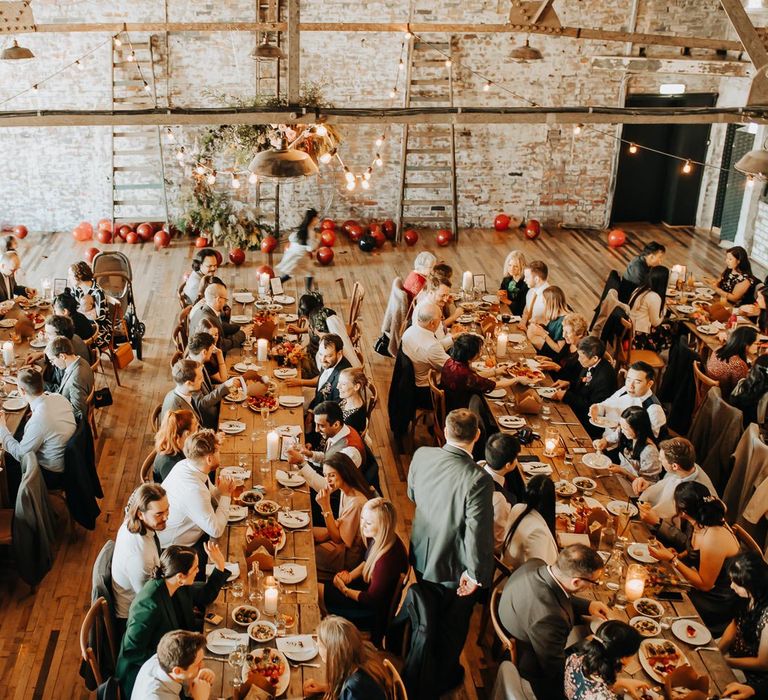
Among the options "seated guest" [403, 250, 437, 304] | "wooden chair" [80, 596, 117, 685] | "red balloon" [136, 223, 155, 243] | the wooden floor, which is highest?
"seated guest" [403, 250, 437, 304]

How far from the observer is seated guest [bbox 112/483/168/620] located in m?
4.46

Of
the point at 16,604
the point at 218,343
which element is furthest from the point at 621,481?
the point at 16,604

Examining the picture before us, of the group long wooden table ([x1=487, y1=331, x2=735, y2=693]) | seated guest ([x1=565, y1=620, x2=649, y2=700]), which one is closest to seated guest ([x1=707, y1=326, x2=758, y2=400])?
long wooden table ([x1=487, y1=331, x2=735, y2=693])

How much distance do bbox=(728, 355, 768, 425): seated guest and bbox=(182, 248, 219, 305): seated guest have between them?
4.65 metres

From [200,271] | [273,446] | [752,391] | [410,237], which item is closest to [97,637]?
[273,446]

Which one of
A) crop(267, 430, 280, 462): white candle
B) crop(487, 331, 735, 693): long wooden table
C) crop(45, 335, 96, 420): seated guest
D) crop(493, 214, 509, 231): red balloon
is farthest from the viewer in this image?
crop(493, 214, 509, 231): red balloon

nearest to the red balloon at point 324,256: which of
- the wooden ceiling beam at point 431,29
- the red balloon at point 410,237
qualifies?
the red balloon at point 410,237

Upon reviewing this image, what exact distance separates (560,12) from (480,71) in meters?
1.37

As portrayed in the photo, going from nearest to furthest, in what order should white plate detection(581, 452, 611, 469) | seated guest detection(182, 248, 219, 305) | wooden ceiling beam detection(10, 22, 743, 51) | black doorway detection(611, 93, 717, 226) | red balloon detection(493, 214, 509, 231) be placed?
white plate detection(581, 452, 611, 469), seated guest detection(182, 248, 219, 305), wooden ceiling beam detection(10, 22, 743, 51), black doorway detection(611, 93, 717, 226), red balloon detection(493, 214, 509, 231)

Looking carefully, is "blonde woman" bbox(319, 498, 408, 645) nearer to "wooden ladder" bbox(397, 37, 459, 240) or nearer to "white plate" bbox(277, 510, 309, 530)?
"white plate" bbox(277, 510, 309, 530)

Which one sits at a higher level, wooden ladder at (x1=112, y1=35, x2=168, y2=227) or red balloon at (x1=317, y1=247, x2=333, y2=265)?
wooden ladder at (x1=112, y1=35, x2=168, y2=227)

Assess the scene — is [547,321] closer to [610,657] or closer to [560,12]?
[610,657]

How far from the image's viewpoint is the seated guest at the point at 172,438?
18.0 feet

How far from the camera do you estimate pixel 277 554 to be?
4.92m
